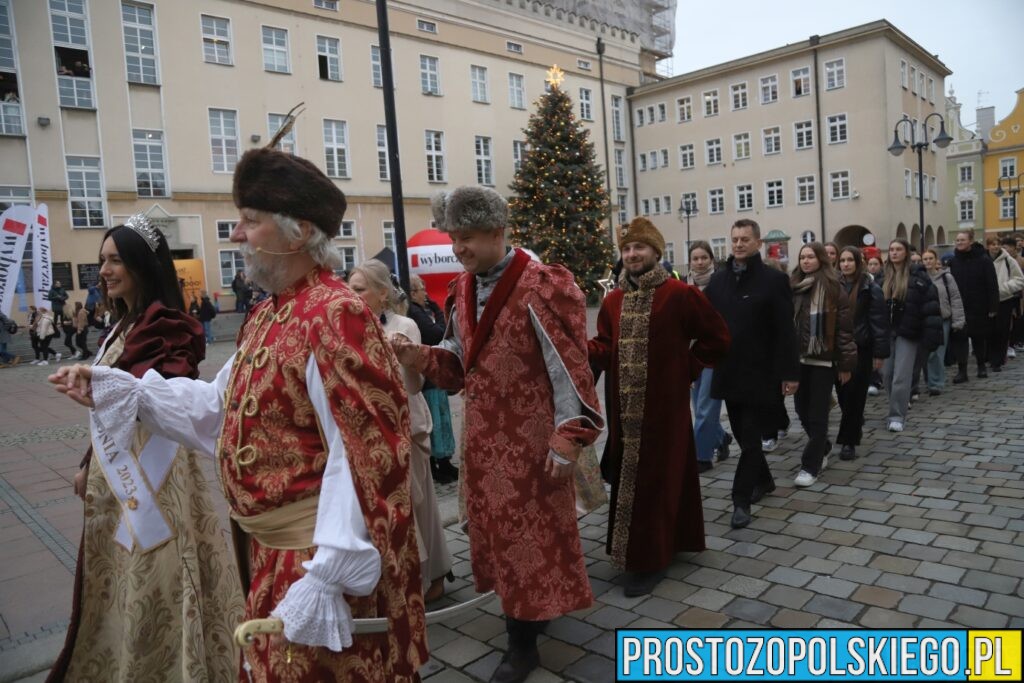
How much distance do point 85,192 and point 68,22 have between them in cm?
Answer: 539

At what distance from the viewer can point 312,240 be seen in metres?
2.02

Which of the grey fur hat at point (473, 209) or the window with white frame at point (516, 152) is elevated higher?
the window with white frame at point (516, 152)

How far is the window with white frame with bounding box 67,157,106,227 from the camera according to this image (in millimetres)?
23297

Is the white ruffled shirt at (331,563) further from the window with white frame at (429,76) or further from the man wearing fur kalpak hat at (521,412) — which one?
the window with white frame at (429,76)

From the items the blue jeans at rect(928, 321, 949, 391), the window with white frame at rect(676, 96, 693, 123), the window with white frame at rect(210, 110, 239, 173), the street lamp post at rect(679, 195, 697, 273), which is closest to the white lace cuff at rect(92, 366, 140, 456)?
the blue jeans at rect(928, 321, 949, 391)

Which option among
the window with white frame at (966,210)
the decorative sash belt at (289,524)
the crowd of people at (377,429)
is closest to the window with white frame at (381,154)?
the crowd of people at (377,429)

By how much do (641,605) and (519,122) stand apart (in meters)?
34.7

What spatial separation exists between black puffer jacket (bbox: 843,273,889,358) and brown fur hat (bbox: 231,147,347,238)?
5483 millimetres

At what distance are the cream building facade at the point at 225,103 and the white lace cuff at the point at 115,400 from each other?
19.7 meters

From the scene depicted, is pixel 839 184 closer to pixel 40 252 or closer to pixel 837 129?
pixel 837 129

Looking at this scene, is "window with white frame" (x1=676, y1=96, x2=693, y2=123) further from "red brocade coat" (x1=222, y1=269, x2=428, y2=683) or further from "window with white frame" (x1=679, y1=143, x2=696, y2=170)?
"red brocade coat" (x1=222, y1=269, x2=428, y2=683)

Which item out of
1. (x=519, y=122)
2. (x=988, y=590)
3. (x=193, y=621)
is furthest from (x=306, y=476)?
(x=519, y=122)

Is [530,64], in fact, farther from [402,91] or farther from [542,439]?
[542,439]

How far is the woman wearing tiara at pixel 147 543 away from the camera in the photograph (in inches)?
103
